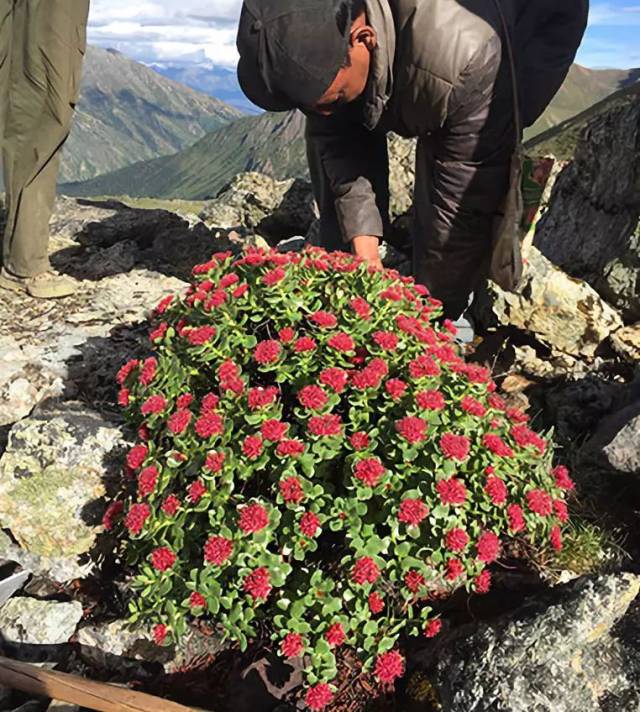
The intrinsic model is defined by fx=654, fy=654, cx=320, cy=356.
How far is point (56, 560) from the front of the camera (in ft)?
14.4

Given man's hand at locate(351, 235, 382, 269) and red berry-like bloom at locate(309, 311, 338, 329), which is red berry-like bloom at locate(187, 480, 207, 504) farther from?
man's hand at locate(351, 235, 382, 269)

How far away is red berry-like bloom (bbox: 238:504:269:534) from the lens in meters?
3.21

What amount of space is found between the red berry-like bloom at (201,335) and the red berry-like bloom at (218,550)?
1.20 m

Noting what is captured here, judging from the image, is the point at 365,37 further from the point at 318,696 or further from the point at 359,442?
the point at 318,696

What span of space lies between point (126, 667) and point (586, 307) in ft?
19.0

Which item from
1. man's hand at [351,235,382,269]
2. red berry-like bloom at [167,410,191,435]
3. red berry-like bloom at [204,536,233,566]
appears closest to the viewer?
red berry-like bloom at [204,536,233,566]

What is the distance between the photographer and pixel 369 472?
3318mm

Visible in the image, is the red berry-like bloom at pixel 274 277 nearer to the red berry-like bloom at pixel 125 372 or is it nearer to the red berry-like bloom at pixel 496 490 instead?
the red berry-like bloom at pixel 125 372

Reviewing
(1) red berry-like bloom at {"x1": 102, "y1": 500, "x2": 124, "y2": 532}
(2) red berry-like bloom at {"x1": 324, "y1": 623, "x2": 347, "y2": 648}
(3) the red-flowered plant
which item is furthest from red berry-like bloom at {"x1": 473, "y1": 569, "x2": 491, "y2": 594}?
(1) red berry-like bloom at {"x1": 102, "y1": 500, "x2": 124, "y2": 532}

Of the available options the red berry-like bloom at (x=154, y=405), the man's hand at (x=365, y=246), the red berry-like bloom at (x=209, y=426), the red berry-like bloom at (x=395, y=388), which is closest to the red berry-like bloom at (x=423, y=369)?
the red berry-like bloom at (x=395, y=388)

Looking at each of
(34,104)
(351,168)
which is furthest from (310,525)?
(34,104)

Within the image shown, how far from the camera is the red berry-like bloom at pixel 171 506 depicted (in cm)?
350

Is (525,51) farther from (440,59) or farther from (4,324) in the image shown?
(4,324)

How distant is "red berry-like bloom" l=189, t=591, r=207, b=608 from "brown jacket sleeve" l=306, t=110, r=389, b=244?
3.78 m
